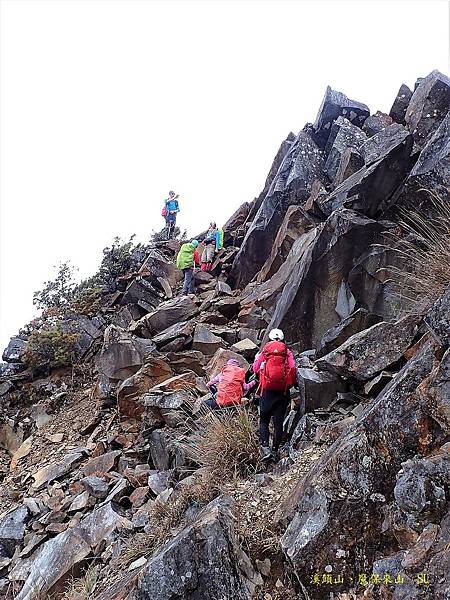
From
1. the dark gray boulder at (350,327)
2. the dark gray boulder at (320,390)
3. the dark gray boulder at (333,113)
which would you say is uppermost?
the dark gray boulder at (333,113)

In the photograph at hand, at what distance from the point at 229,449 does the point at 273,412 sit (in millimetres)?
1039

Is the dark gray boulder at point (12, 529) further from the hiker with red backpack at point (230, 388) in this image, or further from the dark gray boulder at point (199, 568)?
the dark gray boulder at point (199, 568)

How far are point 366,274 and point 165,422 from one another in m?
4.96

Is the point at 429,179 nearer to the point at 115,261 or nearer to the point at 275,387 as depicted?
the point at 275,387

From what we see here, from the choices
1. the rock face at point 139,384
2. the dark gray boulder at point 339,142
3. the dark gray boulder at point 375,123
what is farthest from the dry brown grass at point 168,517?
the dark gray boulder at point 375,123

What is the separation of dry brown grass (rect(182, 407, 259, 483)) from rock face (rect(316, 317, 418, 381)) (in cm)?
162

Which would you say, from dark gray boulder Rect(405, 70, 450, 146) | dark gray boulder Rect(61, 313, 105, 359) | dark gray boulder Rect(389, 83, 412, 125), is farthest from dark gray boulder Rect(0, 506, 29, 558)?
dark gray boulder Rect(389, 83, 412, 125)

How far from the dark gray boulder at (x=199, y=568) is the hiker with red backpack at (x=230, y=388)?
3.08 metres

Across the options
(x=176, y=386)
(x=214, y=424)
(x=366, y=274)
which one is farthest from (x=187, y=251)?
(x=214, y=424)

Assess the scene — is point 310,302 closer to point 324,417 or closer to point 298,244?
point 298,244

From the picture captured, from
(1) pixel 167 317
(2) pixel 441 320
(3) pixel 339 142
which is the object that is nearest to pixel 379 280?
(2) pixel 441 320

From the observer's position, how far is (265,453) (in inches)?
266

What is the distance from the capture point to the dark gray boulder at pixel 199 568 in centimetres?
484

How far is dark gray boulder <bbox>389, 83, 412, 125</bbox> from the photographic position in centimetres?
1616
